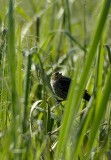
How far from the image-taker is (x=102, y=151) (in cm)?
268

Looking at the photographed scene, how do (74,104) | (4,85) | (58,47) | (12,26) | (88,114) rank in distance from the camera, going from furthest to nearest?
(58,47) < (4,85) < (88,114) < (12,26) < (74,104)

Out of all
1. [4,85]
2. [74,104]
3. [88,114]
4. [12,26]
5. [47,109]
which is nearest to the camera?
[74,104]

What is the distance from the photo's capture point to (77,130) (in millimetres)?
2645

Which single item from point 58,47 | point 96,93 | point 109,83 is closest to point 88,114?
point 96,93

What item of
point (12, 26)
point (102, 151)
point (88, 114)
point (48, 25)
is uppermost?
point (48, 25)

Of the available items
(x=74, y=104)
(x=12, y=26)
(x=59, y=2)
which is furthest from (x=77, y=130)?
(x=59, y=2)

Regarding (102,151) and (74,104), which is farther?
(102,151)

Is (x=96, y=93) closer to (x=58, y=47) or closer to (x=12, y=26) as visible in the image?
(x=12, y=26)

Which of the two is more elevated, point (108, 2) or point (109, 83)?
point (108, 2)

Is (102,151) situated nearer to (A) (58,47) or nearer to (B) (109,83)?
(B) (109,83)

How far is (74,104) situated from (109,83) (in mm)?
190

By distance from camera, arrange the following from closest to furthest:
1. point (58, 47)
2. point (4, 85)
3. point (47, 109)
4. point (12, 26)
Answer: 1. point (12, 26)
2. point (4, 85)
3. point (47, 109)
4. point (58, 47)

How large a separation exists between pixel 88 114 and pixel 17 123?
0.42 m

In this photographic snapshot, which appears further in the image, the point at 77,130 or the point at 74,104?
the point at 77,130
